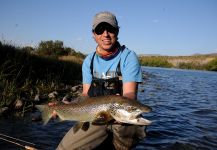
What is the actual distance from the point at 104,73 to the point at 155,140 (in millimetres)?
3744

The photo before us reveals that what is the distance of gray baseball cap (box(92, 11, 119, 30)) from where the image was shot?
208 inches

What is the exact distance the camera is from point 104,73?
5406 millimetres

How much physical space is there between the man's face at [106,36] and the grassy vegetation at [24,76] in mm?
5036

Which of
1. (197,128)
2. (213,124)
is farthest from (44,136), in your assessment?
(213,124)

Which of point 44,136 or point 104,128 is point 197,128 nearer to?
point 44,136

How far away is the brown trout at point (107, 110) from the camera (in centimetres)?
441

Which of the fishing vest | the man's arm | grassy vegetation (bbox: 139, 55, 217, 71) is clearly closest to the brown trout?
the man's arm

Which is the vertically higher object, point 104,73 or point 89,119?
point 104,73

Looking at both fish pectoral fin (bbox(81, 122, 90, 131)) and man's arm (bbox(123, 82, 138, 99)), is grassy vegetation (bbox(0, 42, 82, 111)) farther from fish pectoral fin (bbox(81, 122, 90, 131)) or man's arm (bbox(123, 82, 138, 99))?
man's arm (bbox(123, 82, 138, 99))

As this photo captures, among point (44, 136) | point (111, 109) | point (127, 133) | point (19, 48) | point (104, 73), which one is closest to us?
point (111, 109)

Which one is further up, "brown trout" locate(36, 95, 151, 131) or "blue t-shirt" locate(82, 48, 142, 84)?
"blue t-shirt" locate(82, 48, 142, 84)

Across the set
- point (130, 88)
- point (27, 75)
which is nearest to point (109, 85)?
point (130, 88)

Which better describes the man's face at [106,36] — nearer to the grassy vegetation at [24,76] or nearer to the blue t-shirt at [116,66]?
the blue t-shirt at [116,66]

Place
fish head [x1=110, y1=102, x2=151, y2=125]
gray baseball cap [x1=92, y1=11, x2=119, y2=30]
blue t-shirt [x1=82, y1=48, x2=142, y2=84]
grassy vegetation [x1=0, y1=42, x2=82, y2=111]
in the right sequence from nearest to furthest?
fish head [x1=110, y1=102, x2=151, y2=125], blue t-shirt [x1=82, y1=48, x2=142, y2=84], gray baseball cap [x1=92, y1=11, x2=119, y2=30], grassy vegetation [x1=0, y1=42, x2=82, y2=111]
